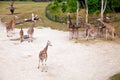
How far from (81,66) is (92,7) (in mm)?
16936

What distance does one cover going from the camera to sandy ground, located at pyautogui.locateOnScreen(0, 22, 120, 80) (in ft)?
61.8

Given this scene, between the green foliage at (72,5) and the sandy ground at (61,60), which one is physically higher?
the green foliage at (72,5)

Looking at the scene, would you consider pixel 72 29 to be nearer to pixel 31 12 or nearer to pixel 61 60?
pixel 61 60

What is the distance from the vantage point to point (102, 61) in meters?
21.6

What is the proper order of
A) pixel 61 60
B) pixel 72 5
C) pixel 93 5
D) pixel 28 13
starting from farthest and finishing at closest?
1. pixel 28 13
2. pixel 72 5
3. pixel 93 5
4. pixel 61 60

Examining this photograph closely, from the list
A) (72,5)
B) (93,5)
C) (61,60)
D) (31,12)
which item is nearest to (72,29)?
(61,60)

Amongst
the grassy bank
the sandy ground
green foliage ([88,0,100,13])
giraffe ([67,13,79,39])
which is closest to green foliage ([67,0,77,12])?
the grassy bank

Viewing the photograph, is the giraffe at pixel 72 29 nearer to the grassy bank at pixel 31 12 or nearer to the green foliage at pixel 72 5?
the grassy bank at pixel 31 12

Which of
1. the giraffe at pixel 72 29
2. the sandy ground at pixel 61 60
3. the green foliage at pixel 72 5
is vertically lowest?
the sandy ground at pixel 61 60

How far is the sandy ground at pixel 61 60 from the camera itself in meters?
18.8

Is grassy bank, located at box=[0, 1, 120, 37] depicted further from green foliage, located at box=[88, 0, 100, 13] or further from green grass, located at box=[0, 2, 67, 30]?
green foliage, located at box=[88, 0, 100, 13]

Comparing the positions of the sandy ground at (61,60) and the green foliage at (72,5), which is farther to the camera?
the green foliage at (72,5)

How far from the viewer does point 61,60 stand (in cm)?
2170

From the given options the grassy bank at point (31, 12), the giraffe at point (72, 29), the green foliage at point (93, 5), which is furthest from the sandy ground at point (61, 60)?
the green foliage at point (93, 5)
